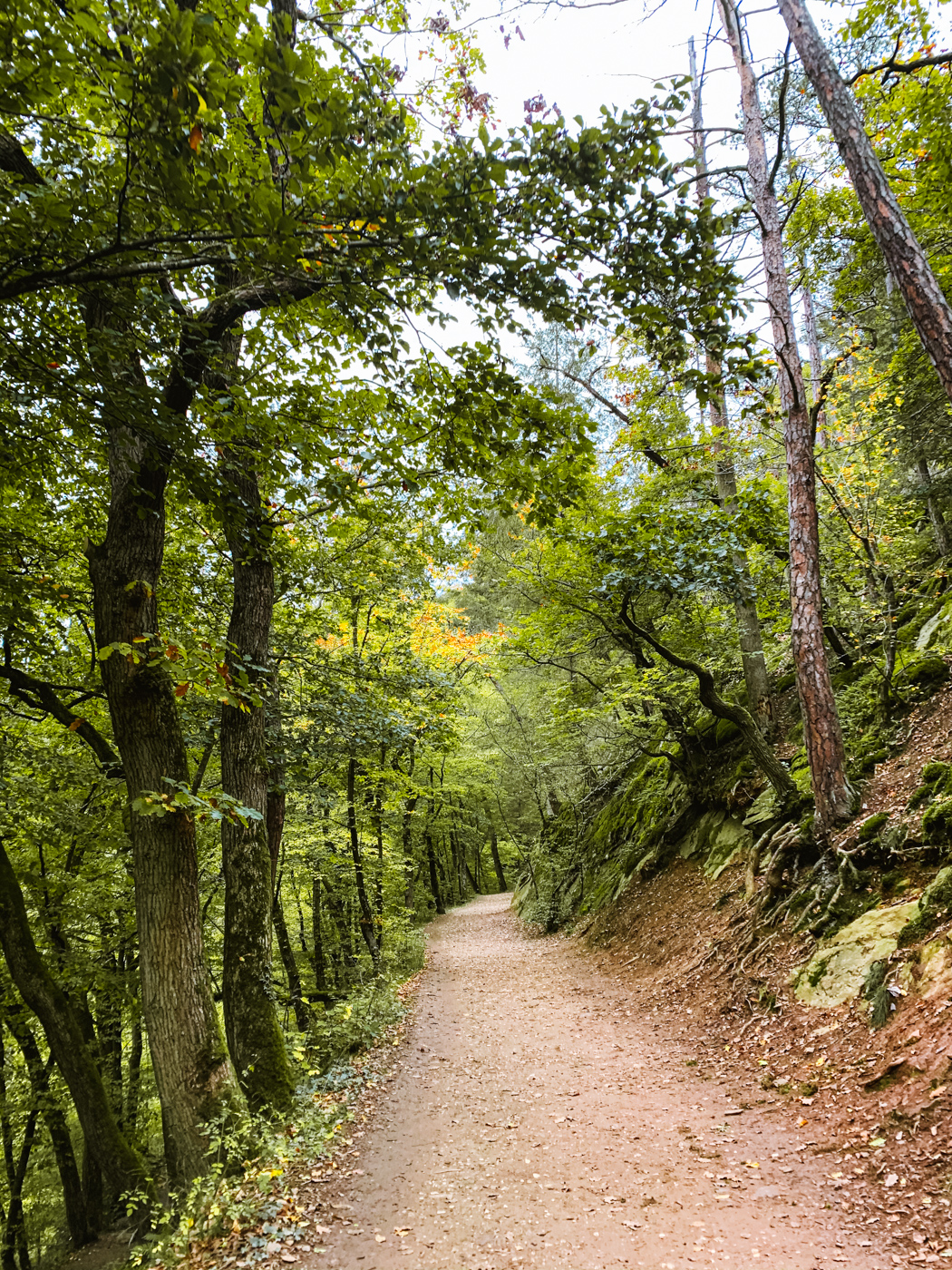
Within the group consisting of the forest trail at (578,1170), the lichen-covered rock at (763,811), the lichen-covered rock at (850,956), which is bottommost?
the forest trail at (578,1170)

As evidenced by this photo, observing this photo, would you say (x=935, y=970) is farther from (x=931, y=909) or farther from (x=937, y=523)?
(x=937, y=523)

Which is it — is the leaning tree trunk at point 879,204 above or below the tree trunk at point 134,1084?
above

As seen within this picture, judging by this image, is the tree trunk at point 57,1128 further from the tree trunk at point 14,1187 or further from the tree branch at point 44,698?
the tree branch at point 44,698

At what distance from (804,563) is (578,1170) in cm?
590

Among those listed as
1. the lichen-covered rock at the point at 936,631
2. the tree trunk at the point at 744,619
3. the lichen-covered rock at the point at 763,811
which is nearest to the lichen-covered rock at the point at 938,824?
the lichen-covered rock at the point at 763,811

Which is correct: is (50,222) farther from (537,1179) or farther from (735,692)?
(735,692)

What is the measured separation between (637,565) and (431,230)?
5559 millimetres

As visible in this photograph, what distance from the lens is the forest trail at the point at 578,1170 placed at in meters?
3.47

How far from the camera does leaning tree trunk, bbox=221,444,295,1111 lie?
5.37 m

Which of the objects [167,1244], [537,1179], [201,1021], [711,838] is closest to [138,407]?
[201,1021]

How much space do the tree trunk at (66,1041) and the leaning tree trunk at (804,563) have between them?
900cm

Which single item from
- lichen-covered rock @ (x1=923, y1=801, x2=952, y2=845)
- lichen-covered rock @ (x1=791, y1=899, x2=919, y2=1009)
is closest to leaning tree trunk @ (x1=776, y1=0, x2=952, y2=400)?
lichen-covered rock @ (x1=923, y1=801, x2=952, y2=845)

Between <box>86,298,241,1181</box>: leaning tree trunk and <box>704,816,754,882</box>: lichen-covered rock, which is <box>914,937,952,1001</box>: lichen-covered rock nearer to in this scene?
<box>704,816,754,882</box>: lichen-covered rock

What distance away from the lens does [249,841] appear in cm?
599
